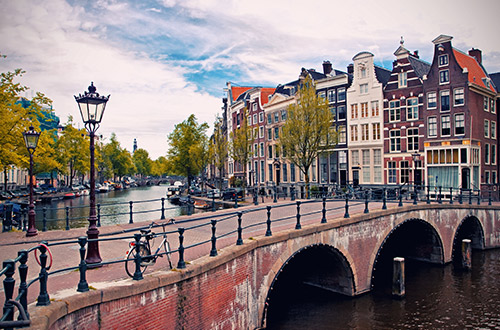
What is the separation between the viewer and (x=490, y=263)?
20484 millimetres

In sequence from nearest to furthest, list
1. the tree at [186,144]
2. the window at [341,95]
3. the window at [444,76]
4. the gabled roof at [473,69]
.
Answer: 1. the window at [444,76]
2. the gabled roof at [473,69]
3. the window at [341,95]
4. the tree at [186,144]

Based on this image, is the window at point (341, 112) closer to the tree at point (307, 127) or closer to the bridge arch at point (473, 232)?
the tree at point (307, 127)

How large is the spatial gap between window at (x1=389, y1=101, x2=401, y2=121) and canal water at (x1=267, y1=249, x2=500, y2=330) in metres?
19.2

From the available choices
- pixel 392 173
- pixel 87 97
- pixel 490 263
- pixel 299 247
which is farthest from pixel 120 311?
pixel 392 173

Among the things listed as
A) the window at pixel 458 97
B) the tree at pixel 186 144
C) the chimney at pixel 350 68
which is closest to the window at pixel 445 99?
the window at pixel 458 97

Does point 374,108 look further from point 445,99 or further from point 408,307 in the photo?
point 408,307

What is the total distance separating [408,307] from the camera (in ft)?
46.2

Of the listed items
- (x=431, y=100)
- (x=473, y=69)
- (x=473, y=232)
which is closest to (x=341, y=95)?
(x=431, y=100)

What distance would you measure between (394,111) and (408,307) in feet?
78.1

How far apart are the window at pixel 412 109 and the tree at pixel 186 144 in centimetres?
2644

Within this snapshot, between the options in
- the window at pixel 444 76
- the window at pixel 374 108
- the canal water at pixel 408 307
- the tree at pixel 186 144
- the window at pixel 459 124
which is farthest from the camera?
the tree at pixel 186 144

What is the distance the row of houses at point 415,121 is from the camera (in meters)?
31.5

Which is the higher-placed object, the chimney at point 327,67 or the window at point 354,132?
the chimney at point 327,67

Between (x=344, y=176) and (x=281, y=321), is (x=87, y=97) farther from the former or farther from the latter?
(x=344, y=176)
